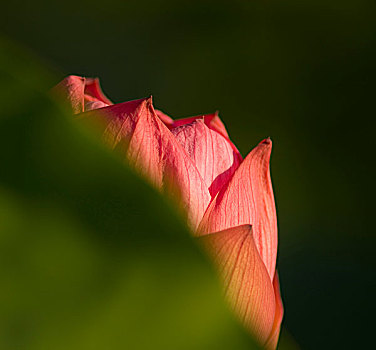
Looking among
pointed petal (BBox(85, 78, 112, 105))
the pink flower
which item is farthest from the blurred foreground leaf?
pointed petal (BBox(85, 78, 112, 105))

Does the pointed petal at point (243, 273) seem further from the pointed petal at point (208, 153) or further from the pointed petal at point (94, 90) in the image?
the pointed petal at point (94, 90)

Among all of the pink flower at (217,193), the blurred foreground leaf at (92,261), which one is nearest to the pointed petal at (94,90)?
the pink flower at (217,193)

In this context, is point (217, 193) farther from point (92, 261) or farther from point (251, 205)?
point (92, 261)

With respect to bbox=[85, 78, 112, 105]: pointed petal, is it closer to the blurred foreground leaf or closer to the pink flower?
the pink flower

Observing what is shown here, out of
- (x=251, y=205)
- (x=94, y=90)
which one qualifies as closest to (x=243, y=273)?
(x=251, y=205)

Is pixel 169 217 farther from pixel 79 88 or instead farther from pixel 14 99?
pixel 79 88

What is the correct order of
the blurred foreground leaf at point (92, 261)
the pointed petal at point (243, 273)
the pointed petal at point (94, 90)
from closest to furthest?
the blurred foreground leaf at point (92, 261) < the pointed petal at point (243, 273) < the pointed petal at point (94, 90)
